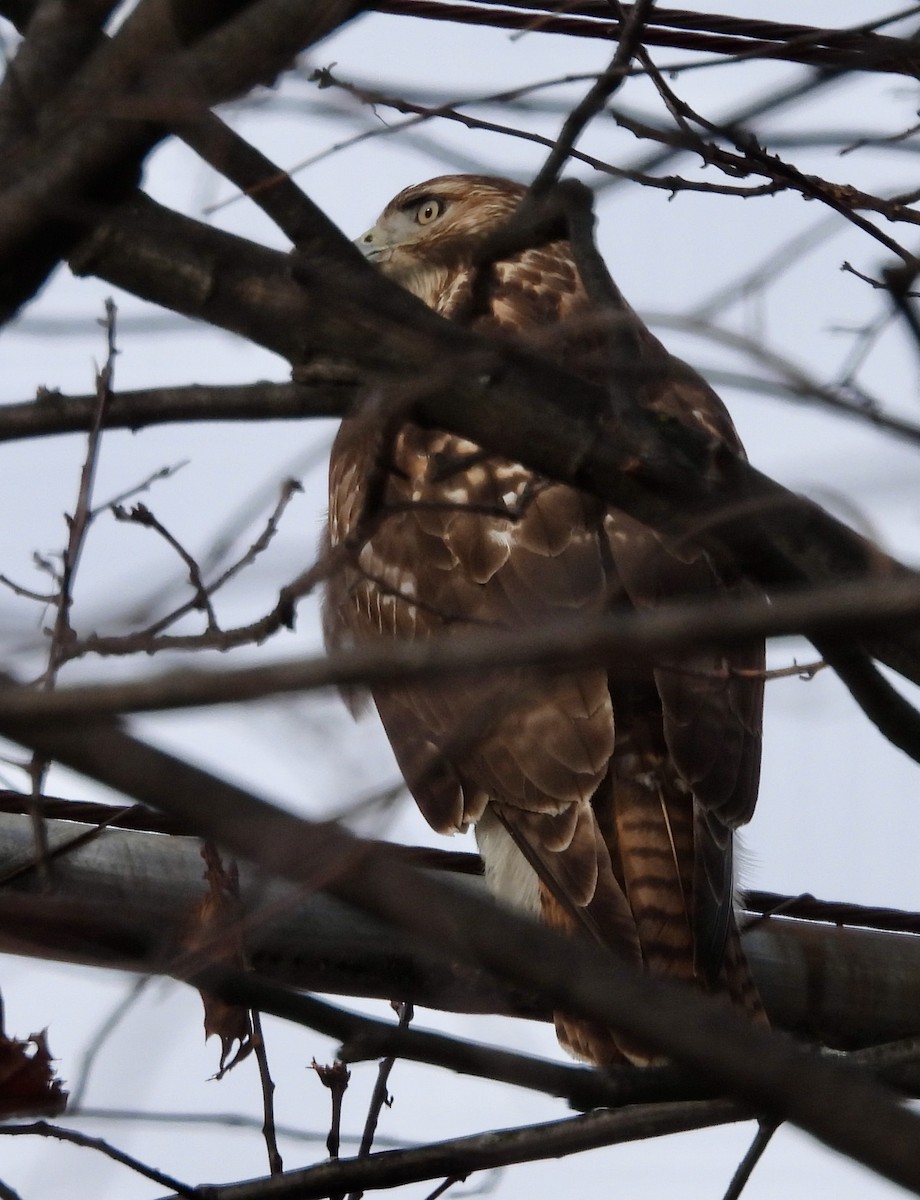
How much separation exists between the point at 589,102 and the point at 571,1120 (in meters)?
1.35

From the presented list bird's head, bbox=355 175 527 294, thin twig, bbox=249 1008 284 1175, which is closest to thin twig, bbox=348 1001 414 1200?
thin twig, bbox=249 1008 284 1175

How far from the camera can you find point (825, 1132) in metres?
1.23

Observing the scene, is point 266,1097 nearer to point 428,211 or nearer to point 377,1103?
point 377,1103

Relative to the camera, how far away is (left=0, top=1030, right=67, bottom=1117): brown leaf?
2.43 m

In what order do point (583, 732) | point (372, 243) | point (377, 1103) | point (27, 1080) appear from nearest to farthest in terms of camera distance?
1. point (27, 1080)
2. point (377, 1103)
3. point (583, 732)
4. point (372, 243)

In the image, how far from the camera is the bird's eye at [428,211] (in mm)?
5715

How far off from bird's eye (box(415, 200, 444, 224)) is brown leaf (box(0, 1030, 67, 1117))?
3.78 metres

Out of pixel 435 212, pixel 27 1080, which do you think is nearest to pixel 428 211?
pixel 435 212

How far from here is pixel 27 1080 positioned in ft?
8.09

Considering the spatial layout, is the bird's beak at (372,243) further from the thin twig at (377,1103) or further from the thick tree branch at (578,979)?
the thick tree branch at (578,979)

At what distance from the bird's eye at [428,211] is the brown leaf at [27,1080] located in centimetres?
378

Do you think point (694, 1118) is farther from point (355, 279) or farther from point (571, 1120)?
point (355, 279)

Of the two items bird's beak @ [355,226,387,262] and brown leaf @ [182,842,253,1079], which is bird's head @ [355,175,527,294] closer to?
bird's beak @ [355,226,387,262]

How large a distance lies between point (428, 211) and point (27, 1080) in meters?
3.87
